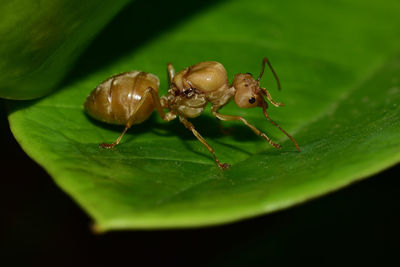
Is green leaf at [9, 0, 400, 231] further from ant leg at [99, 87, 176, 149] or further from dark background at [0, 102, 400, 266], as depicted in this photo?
dark background at [0, 102, 400, 266]

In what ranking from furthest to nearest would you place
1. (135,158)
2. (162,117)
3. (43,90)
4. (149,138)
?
(162,117) → (149,138) → (43,90) → (135,158)

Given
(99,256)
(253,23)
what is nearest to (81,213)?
(99,256)

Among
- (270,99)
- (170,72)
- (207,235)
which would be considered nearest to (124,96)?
(170,72)

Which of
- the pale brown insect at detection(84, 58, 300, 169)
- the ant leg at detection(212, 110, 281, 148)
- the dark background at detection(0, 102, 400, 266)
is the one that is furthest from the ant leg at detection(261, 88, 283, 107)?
the dark background at detection(0, 102, 400, 266)

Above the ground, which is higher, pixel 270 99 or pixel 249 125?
pixel 270 99

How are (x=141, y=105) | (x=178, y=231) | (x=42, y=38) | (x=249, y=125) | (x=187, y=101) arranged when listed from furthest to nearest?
(x=178, y=231) < (x=187, y=101) < (x=141, y=105) < (x=249, y=125) < (x=42, y=38)

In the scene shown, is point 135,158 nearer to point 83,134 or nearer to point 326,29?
point 83,134

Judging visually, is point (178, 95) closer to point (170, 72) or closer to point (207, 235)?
point (170, 72)
